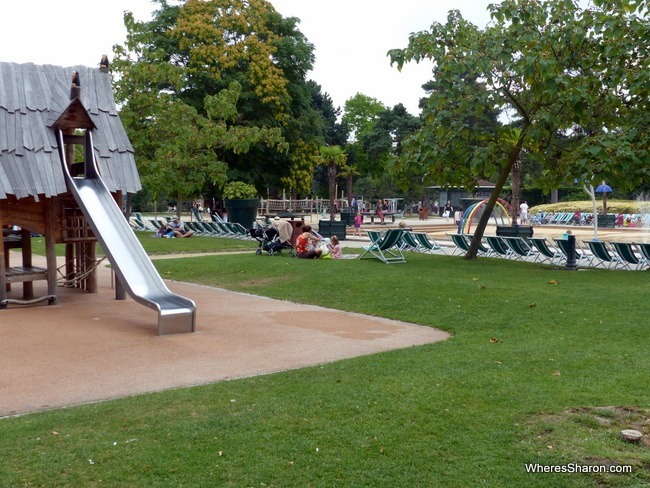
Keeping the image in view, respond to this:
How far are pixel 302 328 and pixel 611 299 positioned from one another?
5.12 metres

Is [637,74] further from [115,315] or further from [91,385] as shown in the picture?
[91,385]

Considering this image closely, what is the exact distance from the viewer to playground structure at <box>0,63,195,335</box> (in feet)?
39.8

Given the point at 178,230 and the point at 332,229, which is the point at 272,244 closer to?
the point at 332,229

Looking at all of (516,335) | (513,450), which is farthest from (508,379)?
(516,335)

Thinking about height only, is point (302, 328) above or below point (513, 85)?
below

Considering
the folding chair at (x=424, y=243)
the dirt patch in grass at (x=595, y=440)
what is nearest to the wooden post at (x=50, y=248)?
the dirt patch in grass at (x=595, y=440)

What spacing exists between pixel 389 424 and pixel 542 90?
1174 centimetres

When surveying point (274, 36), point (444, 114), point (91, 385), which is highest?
point (274, 36)

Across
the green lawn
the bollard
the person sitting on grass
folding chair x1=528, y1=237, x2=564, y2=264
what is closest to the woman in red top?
folding chair x1=528, y1=237, x2=564, y2=264

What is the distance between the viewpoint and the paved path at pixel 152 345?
714 centimetres

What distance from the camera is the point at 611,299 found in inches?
455

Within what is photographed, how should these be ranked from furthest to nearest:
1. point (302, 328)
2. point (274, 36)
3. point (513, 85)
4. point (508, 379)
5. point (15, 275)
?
point (274, 36) → point (513, 85) → point (15, 275) → point (302, 328) → point (508, 379)

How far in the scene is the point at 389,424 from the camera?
547 cm

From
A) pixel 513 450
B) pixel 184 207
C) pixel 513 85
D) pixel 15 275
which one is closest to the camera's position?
pixel 513 450
